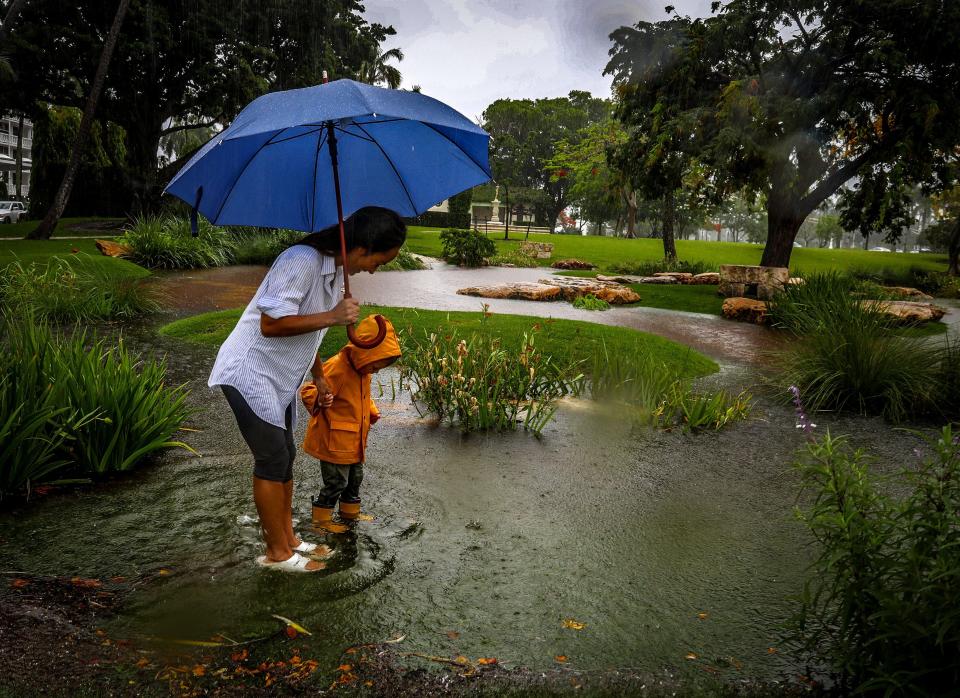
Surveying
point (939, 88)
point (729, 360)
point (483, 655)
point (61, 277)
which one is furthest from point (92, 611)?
point (939, 88)

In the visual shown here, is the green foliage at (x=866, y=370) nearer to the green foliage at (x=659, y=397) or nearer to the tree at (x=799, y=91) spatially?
the green foliage at (x=659, y=397)

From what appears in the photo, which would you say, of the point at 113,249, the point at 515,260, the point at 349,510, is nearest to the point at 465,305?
the point at 113,249

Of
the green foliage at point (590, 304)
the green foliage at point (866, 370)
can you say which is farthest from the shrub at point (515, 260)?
the green foliage at point (866, 370)

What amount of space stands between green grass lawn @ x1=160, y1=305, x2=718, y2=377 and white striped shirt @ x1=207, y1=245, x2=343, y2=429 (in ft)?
16.2

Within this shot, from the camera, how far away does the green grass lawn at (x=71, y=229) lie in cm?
2305

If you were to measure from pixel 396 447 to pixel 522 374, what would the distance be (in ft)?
5.74

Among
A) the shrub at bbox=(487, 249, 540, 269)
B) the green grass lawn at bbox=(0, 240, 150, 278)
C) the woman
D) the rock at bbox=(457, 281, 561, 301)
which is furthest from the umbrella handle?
the shrub at bbox=(487, 249, 540, 269)

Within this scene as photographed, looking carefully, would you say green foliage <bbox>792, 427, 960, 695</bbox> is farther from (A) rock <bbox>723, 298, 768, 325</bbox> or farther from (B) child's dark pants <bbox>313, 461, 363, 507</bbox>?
(A) rock <bbox>723, 298, 768, 325</bbox>

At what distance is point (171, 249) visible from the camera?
16359mm

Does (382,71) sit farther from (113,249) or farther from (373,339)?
(373,339)

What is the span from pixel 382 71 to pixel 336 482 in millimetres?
42641

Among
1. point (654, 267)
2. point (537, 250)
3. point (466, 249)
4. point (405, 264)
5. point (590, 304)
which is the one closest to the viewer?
point (590, 304)

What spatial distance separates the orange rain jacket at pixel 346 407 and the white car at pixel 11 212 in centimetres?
3438

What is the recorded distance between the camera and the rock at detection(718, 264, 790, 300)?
15297mm
